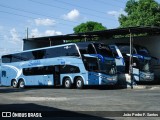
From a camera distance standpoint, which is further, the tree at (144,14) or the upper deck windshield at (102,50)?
the tree at (144,14)

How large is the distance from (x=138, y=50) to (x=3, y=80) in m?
14.0

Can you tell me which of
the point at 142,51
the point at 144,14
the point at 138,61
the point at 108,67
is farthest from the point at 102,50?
the point at 144,14

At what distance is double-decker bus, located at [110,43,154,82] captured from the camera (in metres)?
34.8

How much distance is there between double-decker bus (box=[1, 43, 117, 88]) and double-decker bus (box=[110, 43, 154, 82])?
3.96 m

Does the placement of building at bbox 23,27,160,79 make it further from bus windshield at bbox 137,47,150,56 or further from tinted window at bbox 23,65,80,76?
tinted window at bbox 23,65,80,76

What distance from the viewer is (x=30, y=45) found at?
45.1 m

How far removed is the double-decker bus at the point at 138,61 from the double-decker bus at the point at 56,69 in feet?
13.0

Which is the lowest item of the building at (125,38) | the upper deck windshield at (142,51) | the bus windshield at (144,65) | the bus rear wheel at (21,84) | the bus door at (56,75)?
the bus rear wheel at (21,84)

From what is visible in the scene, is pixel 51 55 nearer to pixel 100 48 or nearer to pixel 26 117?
pixel 100 48

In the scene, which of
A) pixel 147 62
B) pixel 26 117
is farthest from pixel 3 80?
pixel 26 117

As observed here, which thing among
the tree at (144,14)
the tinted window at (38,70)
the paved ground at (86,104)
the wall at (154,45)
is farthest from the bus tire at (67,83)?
the tree at (144,14)

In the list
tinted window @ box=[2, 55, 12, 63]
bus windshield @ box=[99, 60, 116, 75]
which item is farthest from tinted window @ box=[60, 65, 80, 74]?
tinted window @ box=[2, 55, 12, 63]

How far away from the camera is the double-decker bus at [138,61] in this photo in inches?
1372

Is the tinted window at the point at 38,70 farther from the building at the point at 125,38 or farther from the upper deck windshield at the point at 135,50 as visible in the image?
the upper deck windshield at the point at 135,50
